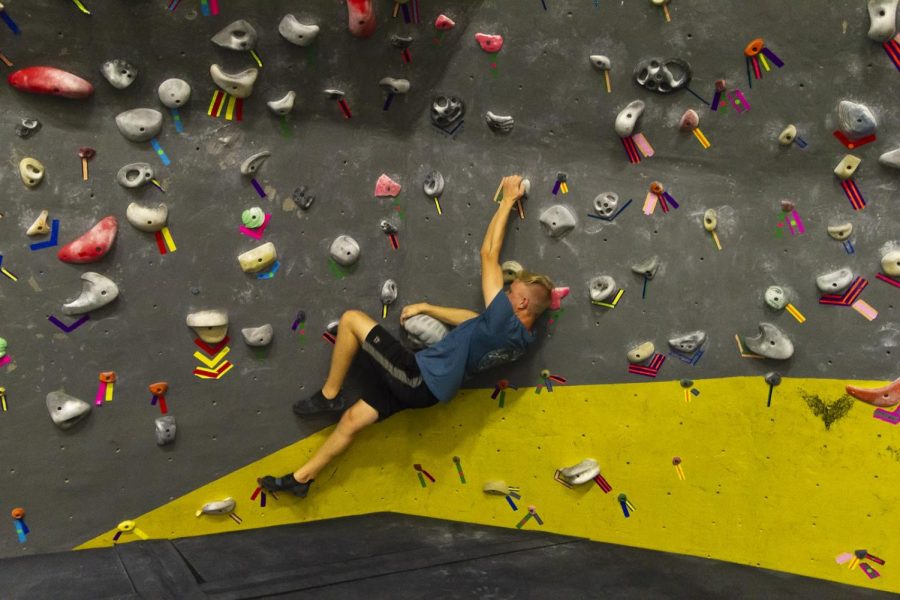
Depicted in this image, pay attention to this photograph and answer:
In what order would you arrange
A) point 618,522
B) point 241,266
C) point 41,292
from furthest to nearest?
point 618,522 → point 241,266 → point 41,292

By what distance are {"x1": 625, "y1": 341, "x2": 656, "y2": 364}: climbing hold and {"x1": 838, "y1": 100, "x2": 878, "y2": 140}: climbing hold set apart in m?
0.99

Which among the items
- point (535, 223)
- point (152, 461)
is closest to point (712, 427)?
point (535, 223)

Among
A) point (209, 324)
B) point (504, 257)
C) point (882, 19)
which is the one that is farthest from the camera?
point (504, 257)

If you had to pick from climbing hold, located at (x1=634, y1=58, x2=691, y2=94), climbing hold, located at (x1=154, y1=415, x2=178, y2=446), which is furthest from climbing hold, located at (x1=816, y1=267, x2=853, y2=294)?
climbing hold, located at (x1=154, y1=415, x2=178, y2=446)

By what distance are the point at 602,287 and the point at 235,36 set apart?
158 centimetres

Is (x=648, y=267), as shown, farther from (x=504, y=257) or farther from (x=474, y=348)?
(x=474, y=348)

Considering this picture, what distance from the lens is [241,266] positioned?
2732 mm

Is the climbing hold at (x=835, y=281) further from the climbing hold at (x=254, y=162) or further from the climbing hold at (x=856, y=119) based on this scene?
the climbing hold at (x=254, y=162)

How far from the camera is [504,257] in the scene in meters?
2.81

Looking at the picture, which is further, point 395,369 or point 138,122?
point 395,369

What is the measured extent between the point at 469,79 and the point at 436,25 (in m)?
0.22

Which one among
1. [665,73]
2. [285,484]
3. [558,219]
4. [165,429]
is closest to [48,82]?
[165,429]

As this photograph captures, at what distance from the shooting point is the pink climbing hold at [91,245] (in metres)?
2.53

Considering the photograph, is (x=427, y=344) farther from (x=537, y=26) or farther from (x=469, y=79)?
(x=537, y=26)
